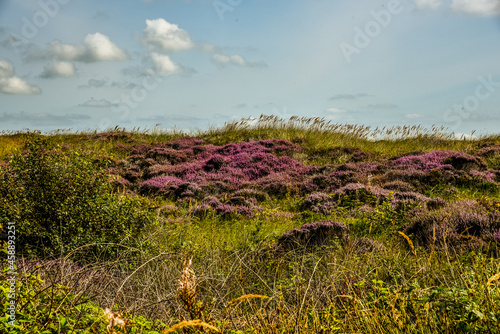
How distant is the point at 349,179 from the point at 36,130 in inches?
657

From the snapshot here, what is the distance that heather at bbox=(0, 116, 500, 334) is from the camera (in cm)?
302

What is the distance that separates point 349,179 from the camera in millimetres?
9984

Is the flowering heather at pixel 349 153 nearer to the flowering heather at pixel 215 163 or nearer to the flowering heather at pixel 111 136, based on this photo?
the flowering heather at pixel 215 163

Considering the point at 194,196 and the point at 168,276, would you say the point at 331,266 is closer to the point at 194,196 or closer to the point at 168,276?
the point at 168,276

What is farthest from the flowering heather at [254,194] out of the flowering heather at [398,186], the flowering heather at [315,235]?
the flowering heather at [315,235]

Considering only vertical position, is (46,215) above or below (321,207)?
above

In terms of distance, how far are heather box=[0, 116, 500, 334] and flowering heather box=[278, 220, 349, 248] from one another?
0.02 meters

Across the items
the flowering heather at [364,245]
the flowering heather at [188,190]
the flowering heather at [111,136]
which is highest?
the flowering heather at [111,136]

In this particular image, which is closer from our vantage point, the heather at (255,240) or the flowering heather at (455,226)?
the heather at (255,240)

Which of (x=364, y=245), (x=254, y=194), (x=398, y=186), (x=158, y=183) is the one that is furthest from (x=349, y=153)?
(x=364, y=245)

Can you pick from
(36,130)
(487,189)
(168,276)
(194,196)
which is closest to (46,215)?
(168,276)

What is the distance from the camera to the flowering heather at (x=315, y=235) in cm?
582

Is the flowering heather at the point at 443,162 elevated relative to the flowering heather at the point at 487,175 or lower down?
elevated

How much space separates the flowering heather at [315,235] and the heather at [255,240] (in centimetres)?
2
